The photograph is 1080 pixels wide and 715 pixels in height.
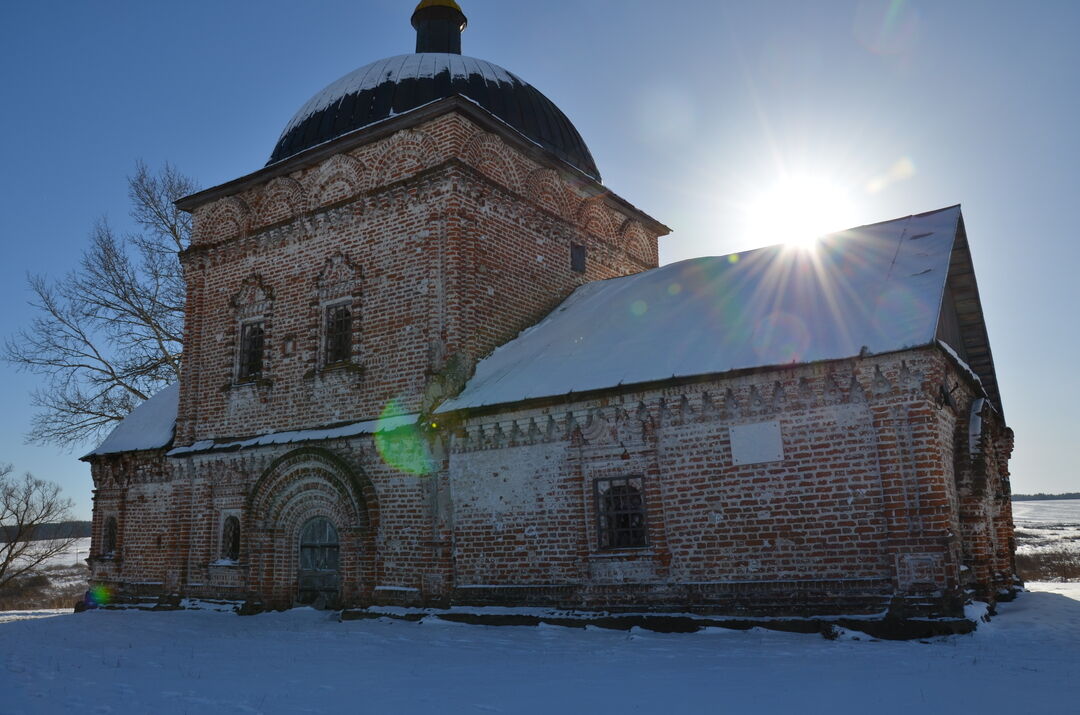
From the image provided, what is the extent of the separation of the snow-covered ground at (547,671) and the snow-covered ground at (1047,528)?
94.4 feet

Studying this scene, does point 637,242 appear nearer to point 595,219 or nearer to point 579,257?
point 595,219

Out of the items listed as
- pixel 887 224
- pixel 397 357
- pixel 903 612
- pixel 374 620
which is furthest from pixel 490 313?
pixel 903 612

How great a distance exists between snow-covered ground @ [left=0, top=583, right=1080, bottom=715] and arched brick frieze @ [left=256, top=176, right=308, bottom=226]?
7.37 metres

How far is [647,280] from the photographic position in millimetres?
13125

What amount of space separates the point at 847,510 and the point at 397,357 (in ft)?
22.4

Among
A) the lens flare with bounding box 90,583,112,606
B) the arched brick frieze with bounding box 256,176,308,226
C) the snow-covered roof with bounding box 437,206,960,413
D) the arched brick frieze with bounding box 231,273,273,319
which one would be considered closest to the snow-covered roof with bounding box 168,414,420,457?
the snow-covered roof with bounding box 437,206,960,413

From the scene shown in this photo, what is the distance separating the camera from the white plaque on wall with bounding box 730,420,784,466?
8859 mm

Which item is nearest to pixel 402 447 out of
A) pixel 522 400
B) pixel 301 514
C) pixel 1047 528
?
pixel 522 400

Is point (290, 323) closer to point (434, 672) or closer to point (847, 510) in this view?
point (434, 672)

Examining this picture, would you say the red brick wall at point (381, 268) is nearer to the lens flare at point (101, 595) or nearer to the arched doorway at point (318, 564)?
the arched doorway at point (318, 564)

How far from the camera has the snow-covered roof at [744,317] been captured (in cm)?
897

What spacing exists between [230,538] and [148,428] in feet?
12.4

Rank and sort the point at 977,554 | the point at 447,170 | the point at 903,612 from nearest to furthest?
1. the point at 903,612
2. the point at 977,554
3. the point at 447,170

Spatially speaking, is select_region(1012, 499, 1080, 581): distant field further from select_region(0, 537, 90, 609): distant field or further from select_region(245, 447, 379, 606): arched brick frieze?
select_region(0, 537, 90, 609): distant field
